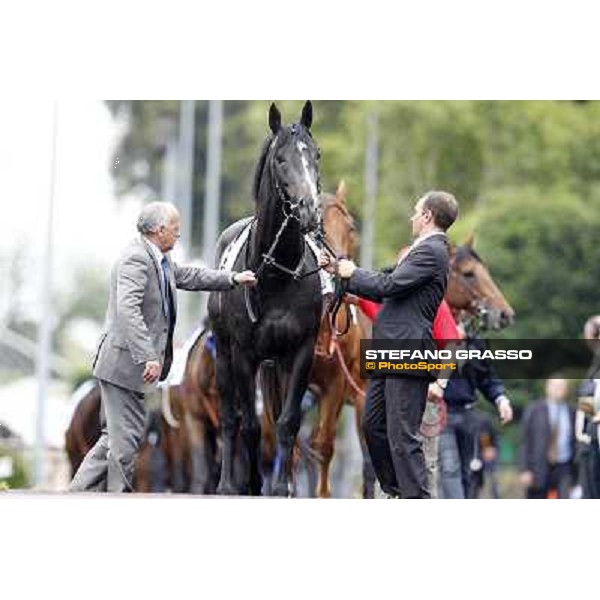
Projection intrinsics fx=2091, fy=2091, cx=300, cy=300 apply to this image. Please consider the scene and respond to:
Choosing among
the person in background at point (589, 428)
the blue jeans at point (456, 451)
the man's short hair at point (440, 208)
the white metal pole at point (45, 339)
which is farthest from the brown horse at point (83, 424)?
the man's short hair at point (440, 208)

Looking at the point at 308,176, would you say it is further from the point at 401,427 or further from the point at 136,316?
the point at 401,427

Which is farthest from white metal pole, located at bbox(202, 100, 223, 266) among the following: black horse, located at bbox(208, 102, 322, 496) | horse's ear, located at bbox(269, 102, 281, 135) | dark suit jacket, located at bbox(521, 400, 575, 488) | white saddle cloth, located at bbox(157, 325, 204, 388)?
horse's ear, located at bbox(269, 102, 281, 135)

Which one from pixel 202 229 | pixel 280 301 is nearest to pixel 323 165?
pixel 202 229

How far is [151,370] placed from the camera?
1108 cm

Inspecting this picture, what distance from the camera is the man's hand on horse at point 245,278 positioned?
1137cm

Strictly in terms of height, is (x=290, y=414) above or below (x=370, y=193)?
below

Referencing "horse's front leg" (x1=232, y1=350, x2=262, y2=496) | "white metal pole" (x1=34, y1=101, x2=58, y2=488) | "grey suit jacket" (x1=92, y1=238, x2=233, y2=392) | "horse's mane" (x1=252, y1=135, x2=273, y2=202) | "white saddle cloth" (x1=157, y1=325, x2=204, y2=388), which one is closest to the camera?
"grey suit jacket" (x1=92, y1=238, x2=233, y2=392)

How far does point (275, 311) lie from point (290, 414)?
58cm

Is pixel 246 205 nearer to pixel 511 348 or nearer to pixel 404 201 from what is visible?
pixel 404 201

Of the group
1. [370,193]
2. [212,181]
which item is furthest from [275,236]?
[370,193]

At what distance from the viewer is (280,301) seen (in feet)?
38.0

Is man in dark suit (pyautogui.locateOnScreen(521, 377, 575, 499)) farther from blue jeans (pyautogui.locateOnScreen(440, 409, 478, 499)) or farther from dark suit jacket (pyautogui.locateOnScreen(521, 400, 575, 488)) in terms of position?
blue jeans (pyautogui.locateOnScreen(440, 409, 478, 499))

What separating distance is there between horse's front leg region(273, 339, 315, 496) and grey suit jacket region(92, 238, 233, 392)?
59 cm

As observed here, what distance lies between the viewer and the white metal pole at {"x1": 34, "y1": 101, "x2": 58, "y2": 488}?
543 inches
